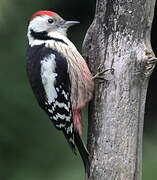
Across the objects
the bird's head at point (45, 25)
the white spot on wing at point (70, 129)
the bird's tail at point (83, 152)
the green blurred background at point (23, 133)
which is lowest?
the green blurred background at point (23, 133)

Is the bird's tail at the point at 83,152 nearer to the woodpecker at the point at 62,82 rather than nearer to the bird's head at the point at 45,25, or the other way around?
the woodpecker at the point at 62,82

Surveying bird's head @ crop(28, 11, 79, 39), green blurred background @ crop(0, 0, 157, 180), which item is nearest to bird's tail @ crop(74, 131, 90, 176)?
bird's head @ crop(28, 11, 79, 39)

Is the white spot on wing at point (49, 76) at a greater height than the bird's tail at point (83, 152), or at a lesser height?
greater

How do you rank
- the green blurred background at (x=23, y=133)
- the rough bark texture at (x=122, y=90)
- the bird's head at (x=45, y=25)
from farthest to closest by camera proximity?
the green blurred background at (x=23, y=133) < the bird's head at (x=45, y=25) < the rough bark texture at (x=122, y=90)

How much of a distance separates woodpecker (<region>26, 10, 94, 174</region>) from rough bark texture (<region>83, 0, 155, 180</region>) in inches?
7.1

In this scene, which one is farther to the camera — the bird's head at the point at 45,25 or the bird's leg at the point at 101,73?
the bird's head at the point at 45,25

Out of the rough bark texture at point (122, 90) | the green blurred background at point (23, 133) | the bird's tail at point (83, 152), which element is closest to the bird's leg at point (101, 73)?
the rough bark texture at point (122, 90)

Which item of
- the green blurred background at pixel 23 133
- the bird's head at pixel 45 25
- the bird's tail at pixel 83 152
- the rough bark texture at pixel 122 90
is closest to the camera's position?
the rough bark texture at pixel 122 90

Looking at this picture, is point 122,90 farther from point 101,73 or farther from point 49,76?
point 49,76

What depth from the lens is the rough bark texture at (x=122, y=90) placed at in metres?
3.57

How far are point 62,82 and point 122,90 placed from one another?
46 centimetres

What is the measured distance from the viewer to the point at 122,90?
142 inches

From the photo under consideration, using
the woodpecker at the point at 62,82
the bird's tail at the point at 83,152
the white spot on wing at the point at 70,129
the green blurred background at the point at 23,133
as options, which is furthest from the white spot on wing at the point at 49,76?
the green blurred background at the point at 23,133

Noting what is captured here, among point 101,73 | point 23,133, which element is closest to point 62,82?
point 101,73
